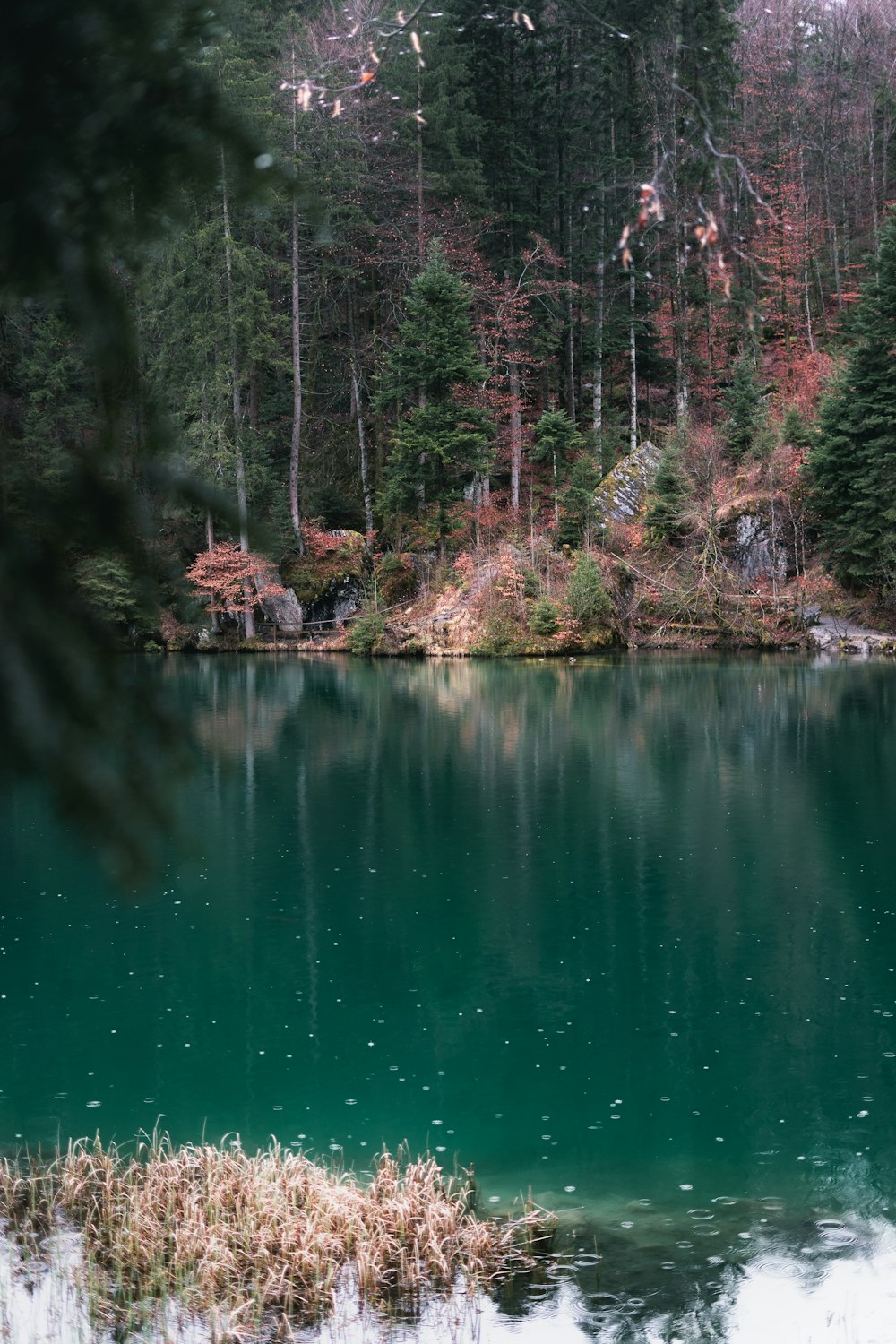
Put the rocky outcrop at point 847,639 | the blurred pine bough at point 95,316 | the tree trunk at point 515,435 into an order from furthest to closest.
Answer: the tree trunk at point 515,435, the rocky outcrop at point 847,639, the blurred pine bough at point 95,316

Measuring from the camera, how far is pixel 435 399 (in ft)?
117

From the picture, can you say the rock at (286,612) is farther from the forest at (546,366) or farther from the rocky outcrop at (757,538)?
the rocky outcrop at (757,538)

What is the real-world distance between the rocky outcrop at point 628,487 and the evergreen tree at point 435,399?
3.96 m

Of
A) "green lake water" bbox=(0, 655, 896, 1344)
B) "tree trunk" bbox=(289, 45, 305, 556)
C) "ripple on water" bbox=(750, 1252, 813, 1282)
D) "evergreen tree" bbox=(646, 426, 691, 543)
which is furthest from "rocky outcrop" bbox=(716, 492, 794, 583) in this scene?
"ripple on water" bbox=(750, 1252, 813, 1282)

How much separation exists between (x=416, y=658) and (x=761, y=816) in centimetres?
2045

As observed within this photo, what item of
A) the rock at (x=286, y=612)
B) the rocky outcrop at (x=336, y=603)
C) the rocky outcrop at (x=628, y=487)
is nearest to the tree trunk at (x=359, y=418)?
the rocky outcrop at (x=336, y=603)

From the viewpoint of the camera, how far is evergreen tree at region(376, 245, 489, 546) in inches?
1342

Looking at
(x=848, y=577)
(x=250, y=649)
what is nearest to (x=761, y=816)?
(x=848, y=577)

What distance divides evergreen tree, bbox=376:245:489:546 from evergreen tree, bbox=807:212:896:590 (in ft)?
32.9

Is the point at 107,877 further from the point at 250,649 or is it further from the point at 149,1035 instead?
the point at 250,649

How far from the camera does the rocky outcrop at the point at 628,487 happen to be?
3547 cm

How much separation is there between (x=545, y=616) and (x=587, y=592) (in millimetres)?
1335

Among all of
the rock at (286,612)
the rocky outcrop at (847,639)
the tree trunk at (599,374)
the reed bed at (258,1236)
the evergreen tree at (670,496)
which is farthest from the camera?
the tree trunk at (599,374)

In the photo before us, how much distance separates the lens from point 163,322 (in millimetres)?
2689
